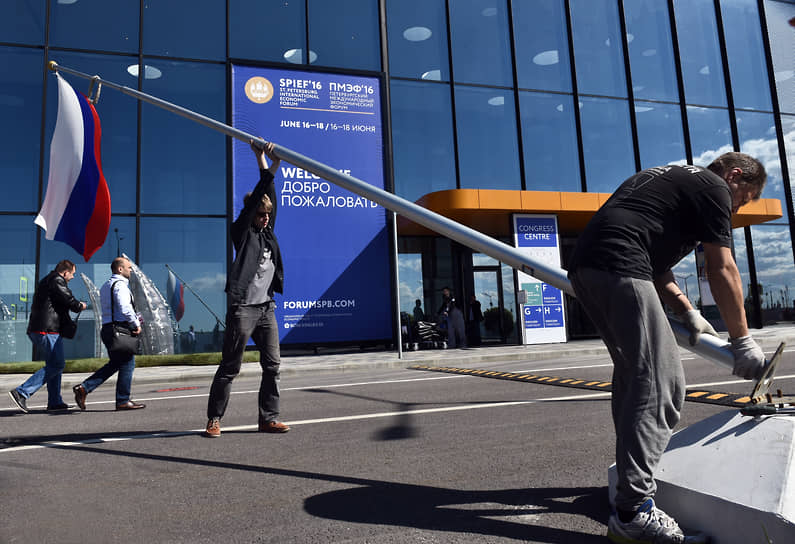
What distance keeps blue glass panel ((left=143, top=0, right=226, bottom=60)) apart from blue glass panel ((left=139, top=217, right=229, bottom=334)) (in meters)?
5.30

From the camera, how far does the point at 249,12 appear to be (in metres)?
17.9

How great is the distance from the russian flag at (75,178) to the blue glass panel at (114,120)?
1064 cm

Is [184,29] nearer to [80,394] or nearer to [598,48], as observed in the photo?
[598,48]

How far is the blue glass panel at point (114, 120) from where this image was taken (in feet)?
52.1

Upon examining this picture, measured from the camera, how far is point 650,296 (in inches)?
84.3

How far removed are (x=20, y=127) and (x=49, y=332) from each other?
12.4 m

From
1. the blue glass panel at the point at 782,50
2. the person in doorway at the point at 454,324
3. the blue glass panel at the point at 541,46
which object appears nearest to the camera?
the person in doorway at the point at 454,324

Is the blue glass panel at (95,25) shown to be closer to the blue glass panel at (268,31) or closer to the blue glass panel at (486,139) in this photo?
the blue glass panel at (268,31)

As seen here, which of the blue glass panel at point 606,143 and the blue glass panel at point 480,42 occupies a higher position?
the blue glass panel at point 480,42

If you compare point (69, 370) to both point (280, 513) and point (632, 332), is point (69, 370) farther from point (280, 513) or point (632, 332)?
point (632, 332)

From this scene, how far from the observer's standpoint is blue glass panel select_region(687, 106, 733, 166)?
2161 centimetres

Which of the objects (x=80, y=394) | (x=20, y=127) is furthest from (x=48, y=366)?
(x=20, y=127)

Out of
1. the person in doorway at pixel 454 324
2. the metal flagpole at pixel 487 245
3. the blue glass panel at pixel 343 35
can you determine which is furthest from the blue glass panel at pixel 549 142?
the metal flagpole at pixel 487 245

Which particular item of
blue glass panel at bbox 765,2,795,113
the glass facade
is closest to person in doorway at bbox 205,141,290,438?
the glass facade
